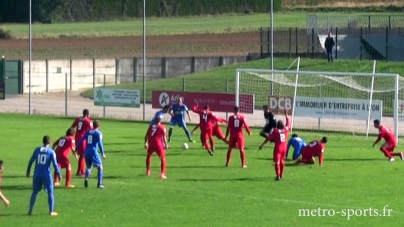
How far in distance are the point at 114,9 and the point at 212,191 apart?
77.8 m

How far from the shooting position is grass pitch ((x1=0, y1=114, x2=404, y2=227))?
72.6ft

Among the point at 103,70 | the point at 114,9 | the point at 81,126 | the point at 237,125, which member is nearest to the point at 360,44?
the point at 103,70

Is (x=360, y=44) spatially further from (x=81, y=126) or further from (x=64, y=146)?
(x=64, y=146)

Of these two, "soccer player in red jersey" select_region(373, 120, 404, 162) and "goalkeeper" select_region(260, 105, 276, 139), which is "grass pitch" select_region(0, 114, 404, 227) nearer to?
"soccer player in red jersey" select_region(373, 120, 404, 162)

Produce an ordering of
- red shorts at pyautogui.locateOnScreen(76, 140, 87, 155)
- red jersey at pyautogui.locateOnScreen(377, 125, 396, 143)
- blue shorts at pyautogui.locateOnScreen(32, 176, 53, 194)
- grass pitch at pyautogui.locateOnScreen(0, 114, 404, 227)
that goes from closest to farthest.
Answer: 1. blue shorts at pyautogui.locateOnScreen(32, 176, 53, 194)
2. grass pitch at pyautogui.locateOnScreen(0, 114, 404, 227)
3. red shorts at pyautogui.locateOnScreen(76, 140, 87, 155)
4. red jersey at pyautogui.locateOnScreen(377, 125, 396, 143)

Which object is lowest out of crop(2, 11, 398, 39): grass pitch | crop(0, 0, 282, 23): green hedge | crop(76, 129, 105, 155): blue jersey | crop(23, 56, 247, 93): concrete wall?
crop(76, 129, 105, 155): blue jersey

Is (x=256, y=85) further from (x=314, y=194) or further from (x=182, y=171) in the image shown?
(x=314, y=194)

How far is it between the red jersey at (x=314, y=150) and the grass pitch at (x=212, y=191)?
1.52ft

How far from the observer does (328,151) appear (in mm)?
35969

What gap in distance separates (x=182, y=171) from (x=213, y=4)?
77.1 metres

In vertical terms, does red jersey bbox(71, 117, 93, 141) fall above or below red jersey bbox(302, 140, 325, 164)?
above

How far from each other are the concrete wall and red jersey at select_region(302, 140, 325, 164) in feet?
105

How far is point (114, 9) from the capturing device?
102 m

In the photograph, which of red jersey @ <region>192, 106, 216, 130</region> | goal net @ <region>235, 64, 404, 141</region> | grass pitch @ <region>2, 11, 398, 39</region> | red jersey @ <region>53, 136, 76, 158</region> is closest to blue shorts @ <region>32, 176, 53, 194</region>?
→ red jersey @ <region>53, 136, 76, 158</region>
